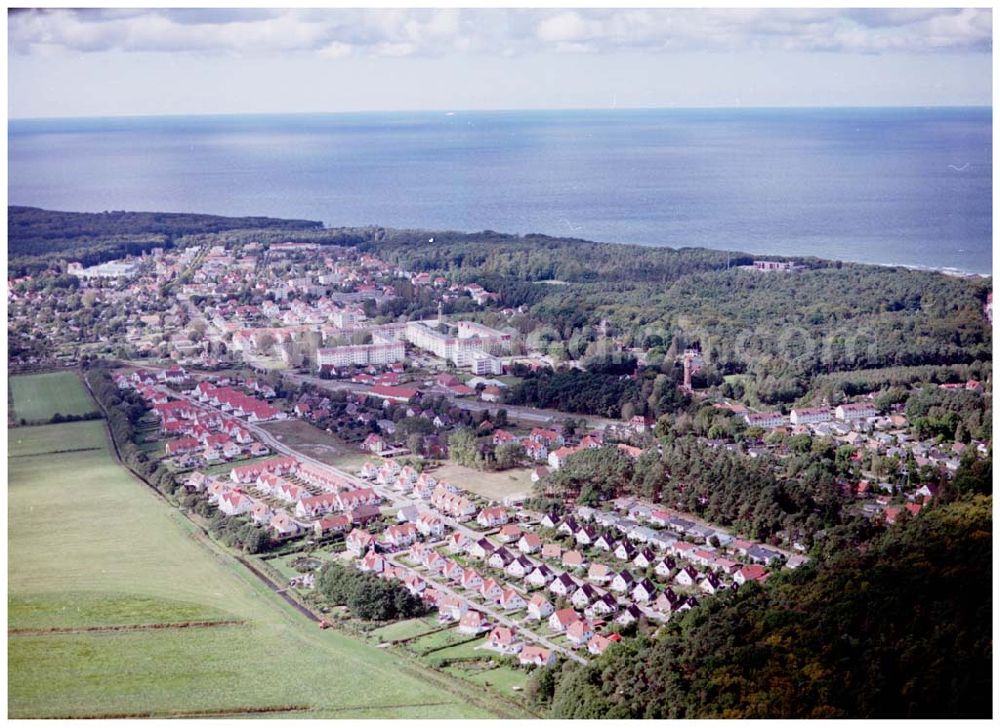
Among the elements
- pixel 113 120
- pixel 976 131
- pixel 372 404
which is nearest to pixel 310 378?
pixel 372 404

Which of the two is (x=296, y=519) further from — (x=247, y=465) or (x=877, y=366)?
(x=877, y=366)

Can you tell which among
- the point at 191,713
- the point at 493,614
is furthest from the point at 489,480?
the point at 191,713

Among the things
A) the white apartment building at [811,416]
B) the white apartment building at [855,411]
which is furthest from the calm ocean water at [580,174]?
the white apartment building at [811,416]

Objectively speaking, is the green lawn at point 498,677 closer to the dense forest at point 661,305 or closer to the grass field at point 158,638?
the grass field at point 158,638

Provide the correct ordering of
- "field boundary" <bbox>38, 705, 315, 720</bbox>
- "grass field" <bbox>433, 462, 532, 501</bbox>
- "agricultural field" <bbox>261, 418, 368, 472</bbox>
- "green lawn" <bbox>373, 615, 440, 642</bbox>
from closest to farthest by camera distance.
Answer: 1. "field boundary" <bbox>38, 705, 315, 720</bbox>
2. "green lawn" <bbox>373, 615, 440, 642</bbox>
3. "grass field" <bbox>433, 462, 532, 501</bbox>
4. "agricultural field" <bbox>261, 418, 368, 472</bbox>

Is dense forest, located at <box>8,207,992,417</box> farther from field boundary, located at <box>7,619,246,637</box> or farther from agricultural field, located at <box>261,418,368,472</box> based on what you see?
field boundary, located at <box>7,619,246,637</box>

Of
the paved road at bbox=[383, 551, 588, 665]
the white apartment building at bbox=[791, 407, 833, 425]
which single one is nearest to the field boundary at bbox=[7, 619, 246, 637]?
the paved road at bbox=[383, 551, 588, 665]
